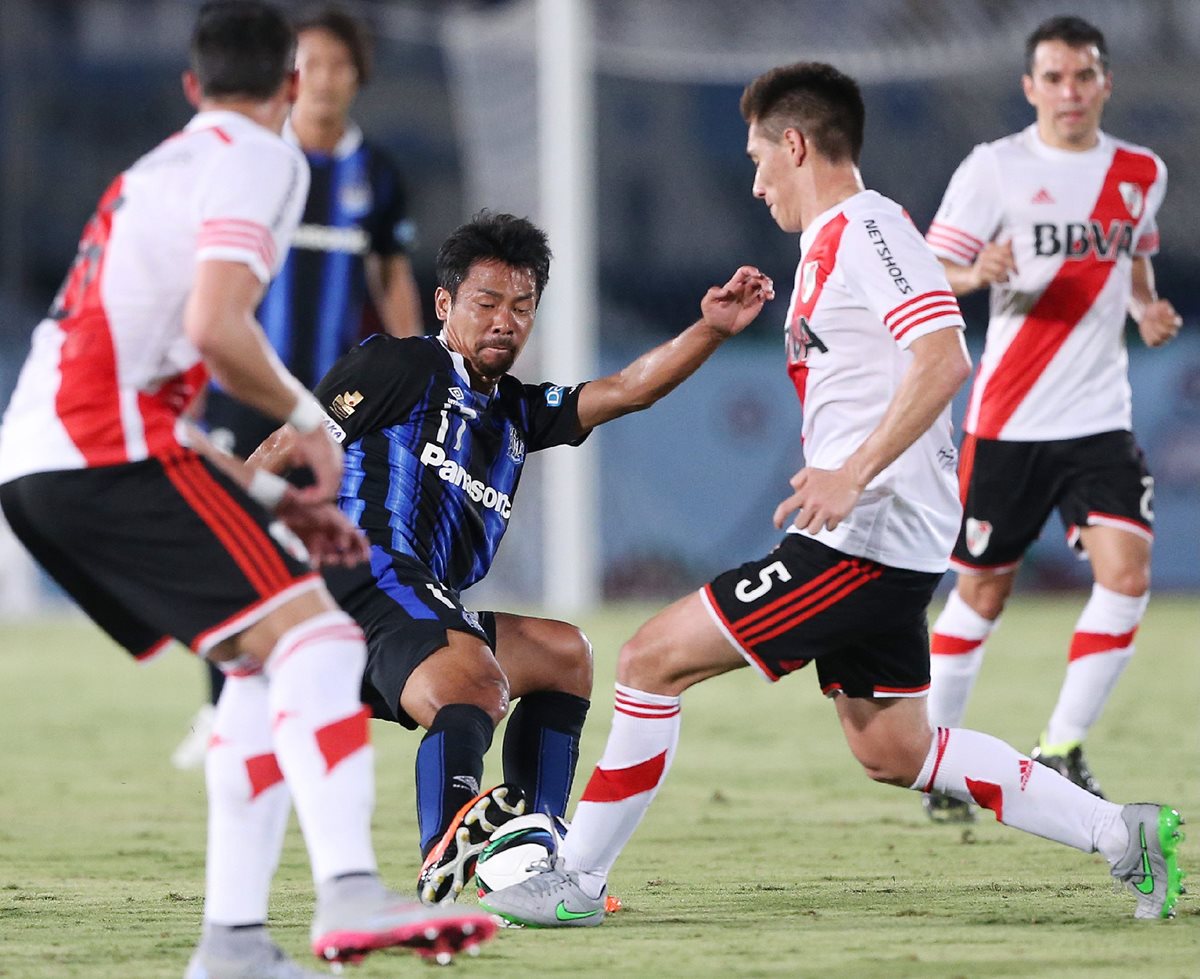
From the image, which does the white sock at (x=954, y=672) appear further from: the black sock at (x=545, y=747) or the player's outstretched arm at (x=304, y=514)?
the player's outstretched arm at (x=304, y=514)

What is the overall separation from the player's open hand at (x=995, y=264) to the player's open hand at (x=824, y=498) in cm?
220

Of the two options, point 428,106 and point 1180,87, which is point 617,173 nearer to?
point 428,106

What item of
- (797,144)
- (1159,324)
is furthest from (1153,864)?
(1159,324)

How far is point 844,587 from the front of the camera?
436 centimetres

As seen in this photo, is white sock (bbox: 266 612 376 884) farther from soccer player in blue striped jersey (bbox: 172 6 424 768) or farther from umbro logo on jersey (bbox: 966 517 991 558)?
soccer player in blue striped jersey (bbox: 172 6 424 768)

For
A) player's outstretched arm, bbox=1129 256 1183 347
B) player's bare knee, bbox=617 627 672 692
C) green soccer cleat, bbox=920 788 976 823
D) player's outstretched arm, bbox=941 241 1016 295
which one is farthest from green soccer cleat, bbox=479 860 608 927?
player's outstretched arm, bbox=1129 256 1183 347

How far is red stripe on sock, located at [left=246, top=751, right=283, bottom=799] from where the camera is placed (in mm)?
3623

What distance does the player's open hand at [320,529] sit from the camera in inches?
143

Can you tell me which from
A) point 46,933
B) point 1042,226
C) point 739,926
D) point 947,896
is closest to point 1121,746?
point 1042,226

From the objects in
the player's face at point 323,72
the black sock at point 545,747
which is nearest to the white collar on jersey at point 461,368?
the black sock at point 545,747

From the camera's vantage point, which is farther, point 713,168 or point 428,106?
point 428,106

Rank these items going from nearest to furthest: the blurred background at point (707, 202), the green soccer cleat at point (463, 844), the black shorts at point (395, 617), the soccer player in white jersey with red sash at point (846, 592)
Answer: the green soccer cleat at point (463, 844) → the soccer player in white jersey with red sash at point (846, 592) → the black shorts at point (395, 617) → the blurred background at point (707, 202)

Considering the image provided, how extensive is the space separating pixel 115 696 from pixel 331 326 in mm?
3958

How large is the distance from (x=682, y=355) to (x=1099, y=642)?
232 centimetres
